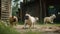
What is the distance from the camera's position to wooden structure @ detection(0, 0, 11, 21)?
19250mm

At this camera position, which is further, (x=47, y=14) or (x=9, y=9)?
(x=47, y=14)

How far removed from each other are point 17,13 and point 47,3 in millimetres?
6669

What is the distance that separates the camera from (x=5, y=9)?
758 inches

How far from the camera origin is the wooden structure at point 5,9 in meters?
19.2

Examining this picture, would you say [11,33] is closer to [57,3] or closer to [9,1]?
[9,1]

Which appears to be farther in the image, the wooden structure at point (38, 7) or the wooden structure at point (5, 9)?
the wooden structure at point (38, 7)

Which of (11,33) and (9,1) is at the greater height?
(9,1)

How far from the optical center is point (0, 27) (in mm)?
8984

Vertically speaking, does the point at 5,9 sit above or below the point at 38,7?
below

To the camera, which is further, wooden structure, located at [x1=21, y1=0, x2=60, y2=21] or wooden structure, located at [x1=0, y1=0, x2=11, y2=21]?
wooden structure, located at [x1=21, y1=0, x2=60, y2=21]

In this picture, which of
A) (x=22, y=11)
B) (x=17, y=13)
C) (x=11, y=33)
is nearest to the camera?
(x=11, y=33)

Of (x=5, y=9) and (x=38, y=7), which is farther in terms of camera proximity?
(x=38, y=7)

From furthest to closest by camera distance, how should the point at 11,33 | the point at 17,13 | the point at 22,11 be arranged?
the point at 17,13
the point at 22,11
the point at 11,33

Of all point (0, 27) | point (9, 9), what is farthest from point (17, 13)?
point (0, 27)
